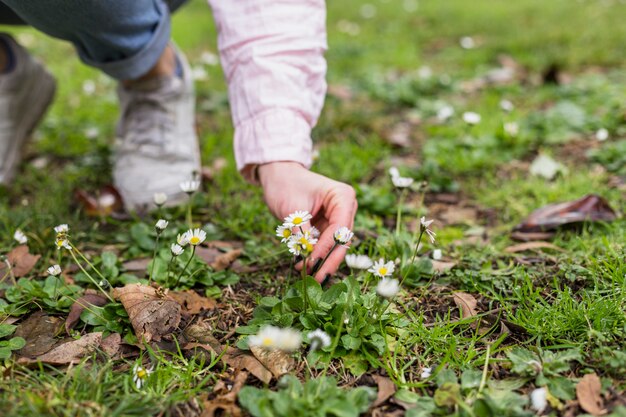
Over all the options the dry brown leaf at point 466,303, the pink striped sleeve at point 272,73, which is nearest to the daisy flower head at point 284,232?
the pink striped sleeve at point 272,73

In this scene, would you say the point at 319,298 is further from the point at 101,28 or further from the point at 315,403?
the point at 101,28

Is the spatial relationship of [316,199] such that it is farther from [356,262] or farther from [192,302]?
[192,302]

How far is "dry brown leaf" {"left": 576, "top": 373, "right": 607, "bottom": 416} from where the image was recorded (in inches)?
48.3

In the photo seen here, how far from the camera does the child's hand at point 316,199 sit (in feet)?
5.03

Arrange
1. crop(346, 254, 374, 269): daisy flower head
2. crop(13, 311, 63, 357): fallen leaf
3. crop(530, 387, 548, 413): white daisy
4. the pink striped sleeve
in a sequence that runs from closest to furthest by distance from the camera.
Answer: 1. crop(530, 387, 548, 413): white daisy
2. crop(346, 254, 374, 269): daisy flower head
3. crop(13, 311, 63, 357): fallen leaf
4. the pink striped sleeve

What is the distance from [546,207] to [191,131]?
1360 millimetres

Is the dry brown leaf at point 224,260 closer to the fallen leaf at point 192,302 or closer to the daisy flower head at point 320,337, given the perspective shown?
the fallen leaf at point 192,302

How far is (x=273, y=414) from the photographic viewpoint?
1.20 m

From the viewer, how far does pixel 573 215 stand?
1932mm

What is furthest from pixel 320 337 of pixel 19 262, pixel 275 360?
pixel 19 262

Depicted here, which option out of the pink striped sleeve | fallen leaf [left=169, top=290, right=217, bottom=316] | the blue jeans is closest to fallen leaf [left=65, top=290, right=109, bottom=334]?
fallen leaf [left=169, top=290, right=217, bottom=316]

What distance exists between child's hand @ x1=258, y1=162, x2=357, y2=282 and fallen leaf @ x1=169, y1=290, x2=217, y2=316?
299 mm

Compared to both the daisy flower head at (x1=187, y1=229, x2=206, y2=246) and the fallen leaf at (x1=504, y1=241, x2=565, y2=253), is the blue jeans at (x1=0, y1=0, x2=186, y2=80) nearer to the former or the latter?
the daisy flower head at (x1=187, y1=229, x2=206, y2=246)

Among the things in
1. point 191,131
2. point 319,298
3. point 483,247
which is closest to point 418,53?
point 191,131
